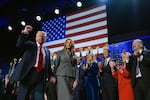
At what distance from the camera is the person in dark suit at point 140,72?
3.50 meters

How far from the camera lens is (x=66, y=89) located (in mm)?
4059

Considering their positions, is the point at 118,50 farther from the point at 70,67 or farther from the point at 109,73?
the point at 70,67

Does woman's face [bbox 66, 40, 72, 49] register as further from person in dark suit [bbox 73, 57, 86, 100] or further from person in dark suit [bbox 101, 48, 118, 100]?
person in dark suit [bbox 73, 57, 86, 100]

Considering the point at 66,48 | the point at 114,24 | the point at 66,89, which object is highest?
the point at 114,24

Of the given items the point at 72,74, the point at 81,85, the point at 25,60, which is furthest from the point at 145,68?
the point at 81,85

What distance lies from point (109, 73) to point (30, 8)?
4.59 meters

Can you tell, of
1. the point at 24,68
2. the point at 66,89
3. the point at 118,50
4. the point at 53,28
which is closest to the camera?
the point at 24,68

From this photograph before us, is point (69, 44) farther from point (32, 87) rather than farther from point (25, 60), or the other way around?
point (32, 87)

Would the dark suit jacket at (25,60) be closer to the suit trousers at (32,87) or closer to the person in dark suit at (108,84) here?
the suit trousers at (32,87)

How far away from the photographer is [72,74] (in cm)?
407

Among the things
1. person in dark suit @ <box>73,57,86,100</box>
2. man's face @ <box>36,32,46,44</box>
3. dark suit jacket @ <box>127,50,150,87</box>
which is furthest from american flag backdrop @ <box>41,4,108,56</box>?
man's face @ <box>36,32,46,44</box>

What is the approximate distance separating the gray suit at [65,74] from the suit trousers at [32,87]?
2.64ft

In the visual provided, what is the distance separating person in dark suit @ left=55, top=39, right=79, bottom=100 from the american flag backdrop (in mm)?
2875

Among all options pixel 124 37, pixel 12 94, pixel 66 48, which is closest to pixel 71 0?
pixel 124 37
